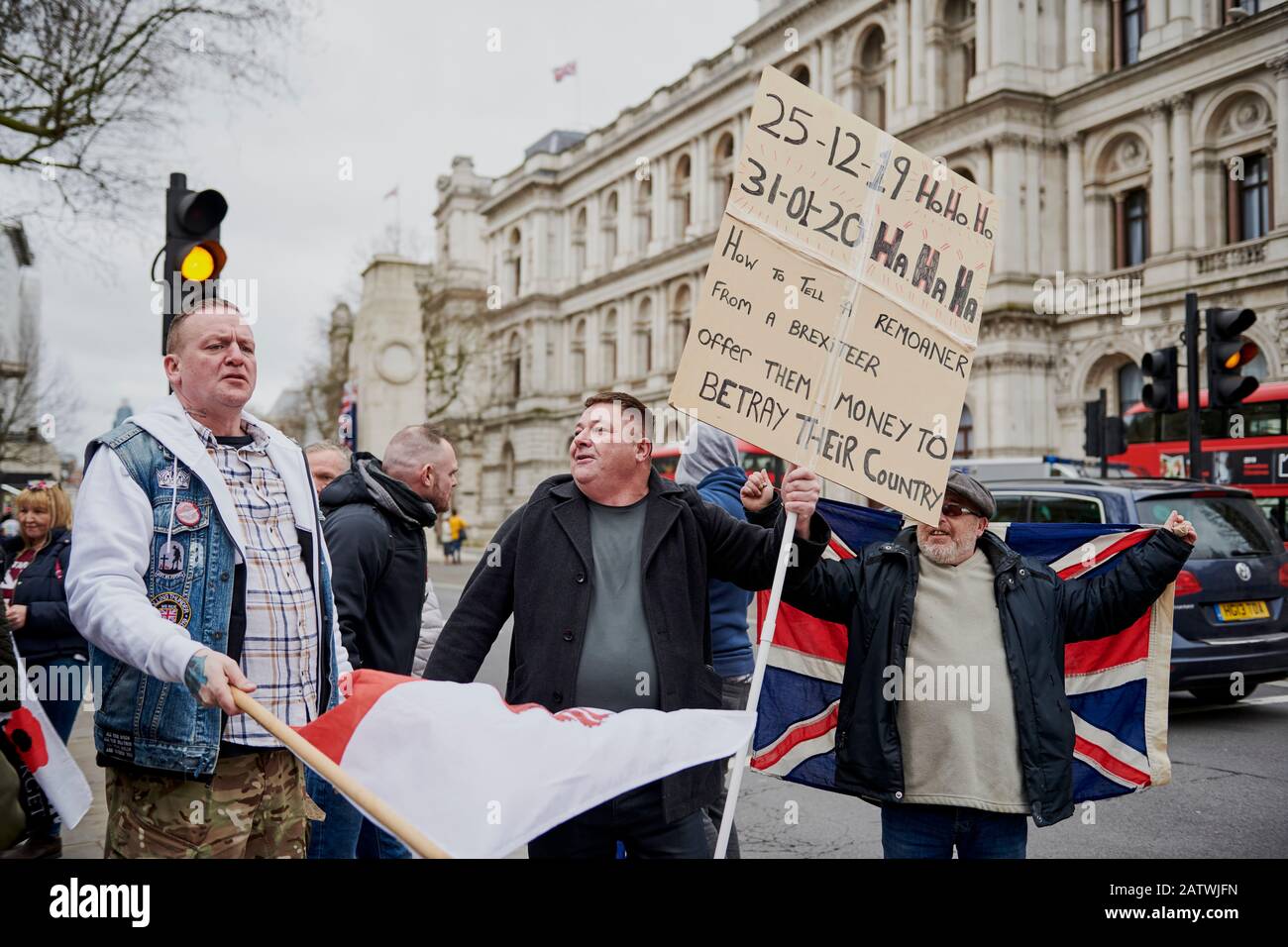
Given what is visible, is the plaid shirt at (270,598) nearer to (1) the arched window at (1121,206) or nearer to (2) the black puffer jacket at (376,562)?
(2) the black puffer jacket at (376,562)

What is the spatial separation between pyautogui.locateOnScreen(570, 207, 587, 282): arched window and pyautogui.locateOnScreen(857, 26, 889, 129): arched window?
79.5 ft

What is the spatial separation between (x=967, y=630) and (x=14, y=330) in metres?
67.8

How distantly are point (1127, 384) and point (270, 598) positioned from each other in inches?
1413

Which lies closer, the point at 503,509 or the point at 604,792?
the point at 604,792

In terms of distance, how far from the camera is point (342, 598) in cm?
407

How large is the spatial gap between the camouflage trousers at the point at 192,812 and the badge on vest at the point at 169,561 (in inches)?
20.0

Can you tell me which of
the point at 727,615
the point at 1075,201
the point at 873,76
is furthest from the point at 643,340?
the point at 727,615

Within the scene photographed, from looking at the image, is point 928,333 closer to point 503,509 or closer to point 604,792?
point 604,792

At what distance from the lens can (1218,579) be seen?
8.48 m

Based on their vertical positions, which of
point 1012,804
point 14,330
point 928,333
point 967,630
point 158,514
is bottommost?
point 1012,804

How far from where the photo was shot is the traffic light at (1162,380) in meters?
12.5

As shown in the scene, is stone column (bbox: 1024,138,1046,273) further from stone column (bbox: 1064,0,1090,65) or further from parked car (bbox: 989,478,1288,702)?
parked car (bbox: 989,478,1288,702)

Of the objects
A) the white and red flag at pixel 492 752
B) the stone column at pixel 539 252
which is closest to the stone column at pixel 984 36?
the stone column at pixel 539 252

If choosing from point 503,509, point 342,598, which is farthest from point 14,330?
point 342,598
